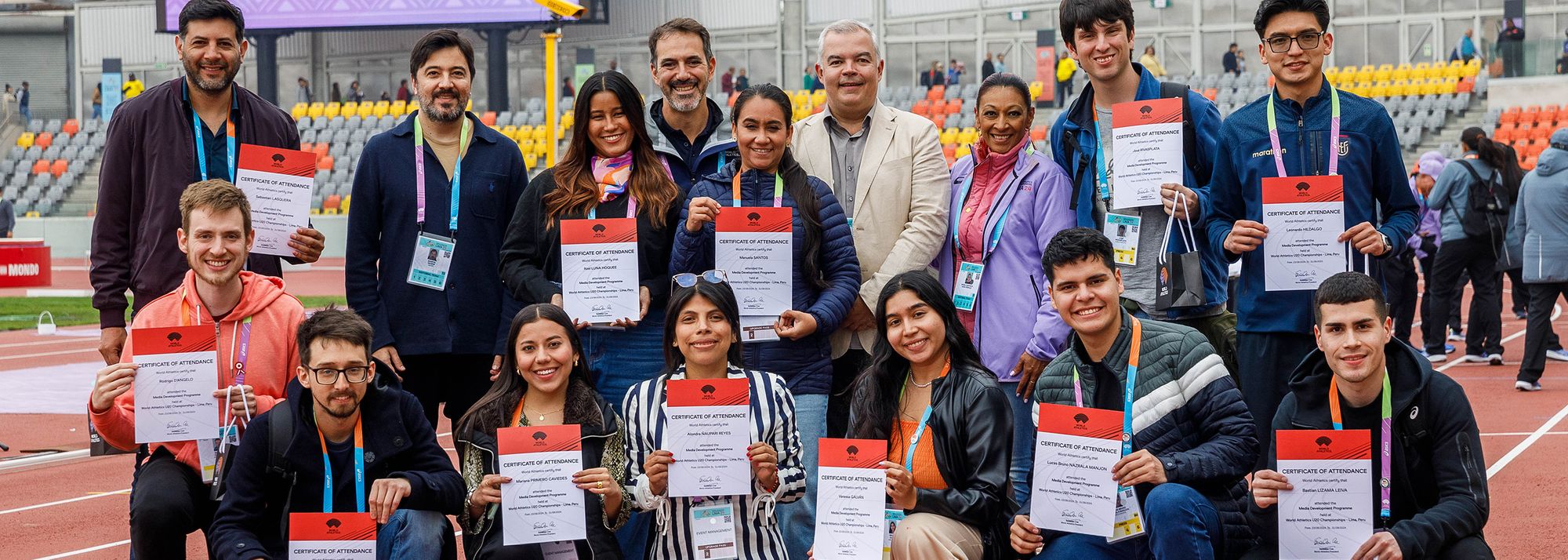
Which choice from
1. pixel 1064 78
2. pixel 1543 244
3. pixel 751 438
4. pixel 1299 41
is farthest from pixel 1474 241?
pixel 1064 78

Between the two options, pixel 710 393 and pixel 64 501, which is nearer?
pixel 710 393

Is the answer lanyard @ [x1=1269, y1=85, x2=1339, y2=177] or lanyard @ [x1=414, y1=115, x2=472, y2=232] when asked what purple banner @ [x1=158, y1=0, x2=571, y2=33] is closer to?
lanyard @ [x1=414, y1=115, x2=472, y2=232]

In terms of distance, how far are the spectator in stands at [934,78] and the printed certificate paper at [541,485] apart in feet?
99.5

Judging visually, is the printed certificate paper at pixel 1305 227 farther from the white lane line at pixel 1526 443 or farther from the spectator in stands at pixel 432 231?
the white lane line at pixel 1526 443

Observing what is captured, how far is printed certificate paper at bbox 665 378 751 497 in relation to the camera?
179 inches

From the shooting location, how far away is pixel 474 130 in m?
5.52

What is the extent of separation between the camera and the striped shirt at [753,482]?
186 inches

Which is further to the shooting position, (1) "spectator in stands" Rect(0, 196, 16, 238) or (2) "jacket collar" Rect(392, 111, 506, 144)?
(1) "spectator in stands" Rect(0, 196, 16, 238)

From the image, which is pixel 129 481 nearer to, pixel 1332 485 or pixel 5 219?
pixel 1332 485

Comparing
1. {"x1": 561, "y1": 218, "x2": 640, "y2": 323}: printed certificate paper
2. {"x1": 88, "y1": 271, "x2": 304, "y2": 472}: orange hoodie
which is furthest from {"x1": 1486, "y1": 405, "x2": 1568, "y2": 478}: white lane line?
{"x1": 88, "y1": 271, "x2": 304, "y2": 472}: orange hoodie

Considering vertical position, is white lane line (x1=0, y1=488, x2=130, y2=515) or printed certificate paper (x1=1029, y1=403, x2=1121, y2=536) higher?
printed certificate paper (x1=1029, y1=403, x2=1121, y2=536)

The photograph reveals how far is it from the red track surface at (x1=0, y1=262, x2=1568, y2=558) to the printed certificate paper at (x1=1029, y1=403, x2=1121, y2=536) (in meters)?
2.90

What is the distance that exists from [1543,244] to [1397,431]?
8.17 metres

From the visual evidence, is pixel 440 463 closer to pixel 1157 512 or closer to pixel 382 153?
pixel 382 153
